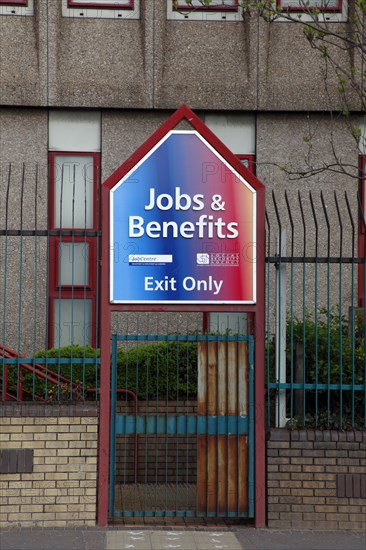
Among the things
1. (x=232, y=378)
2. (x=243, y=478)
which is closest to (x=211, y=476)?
(x=243, y=478)

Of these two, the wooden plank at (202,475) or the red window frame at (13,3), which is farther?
the red window frame at (13,3)

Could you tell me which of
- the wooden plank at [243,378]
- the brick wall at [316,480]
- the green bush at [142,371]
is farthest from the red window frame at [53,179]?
the brick wall at [316,480]

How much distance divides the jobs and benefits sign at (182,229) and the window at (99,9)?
531 cm

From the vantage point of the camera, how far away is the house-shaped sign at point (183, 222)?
379 inches

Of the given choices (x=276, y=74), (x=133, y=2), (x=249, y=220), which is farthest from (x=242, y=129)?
(x=249, y=220)

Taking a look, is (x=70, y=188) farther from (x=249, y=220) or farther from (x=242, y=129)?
(x=249, y=220)

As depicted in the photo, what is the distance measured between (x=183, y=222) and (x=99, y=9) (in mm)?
5845

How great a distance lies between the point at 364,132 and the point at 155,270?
20.2ft

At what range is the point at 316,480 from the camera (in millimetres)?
9586

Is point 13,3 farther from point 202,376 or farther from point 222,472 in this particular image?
point 222,472

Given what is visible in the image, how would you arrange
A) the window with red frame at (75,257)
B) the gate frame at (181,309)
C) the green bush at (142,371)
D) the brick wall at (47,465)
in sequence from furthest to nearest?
the window with red frame at (75,257) < the green bush at (142,371) < the gate frame at (181,309) < the brick wall at (47,465)

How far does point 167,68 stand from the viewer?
14.4 m

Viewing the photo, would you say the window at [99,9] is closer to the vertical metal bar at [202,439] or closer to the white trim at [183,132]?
the white trim at [183,132]

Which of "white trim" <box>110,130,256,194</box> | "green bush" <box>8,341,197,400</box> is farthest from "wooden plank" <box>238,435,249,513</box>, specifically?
"white trim" <box>110,130,256,194</box>
